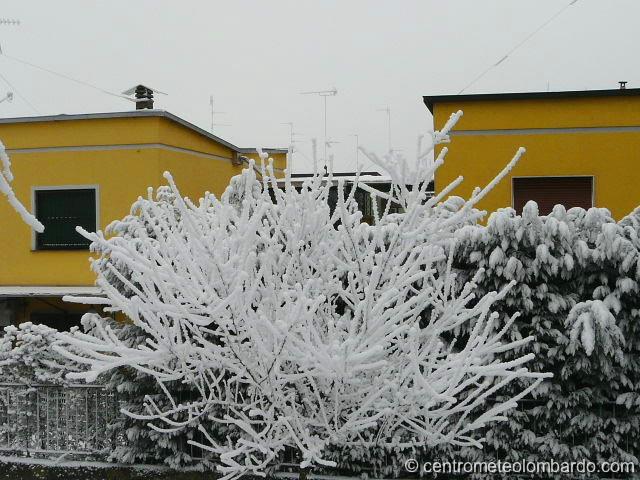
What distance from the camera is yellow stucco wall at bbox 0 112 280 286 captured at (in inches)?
650

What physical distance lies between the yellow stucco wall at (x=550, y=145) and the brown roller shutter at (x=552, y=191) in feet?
0.45

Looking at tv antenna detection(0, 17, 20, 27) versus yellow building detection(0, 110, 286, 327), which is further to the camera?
yellow building detection(0, 110, 286, 327)

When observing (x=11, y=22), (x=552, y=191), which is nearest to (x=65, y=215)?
(x=552, y=191)

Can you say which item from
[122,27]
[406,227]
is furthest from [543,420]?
[122,27]

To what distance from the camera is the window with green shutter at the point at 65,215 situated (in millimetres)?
16688

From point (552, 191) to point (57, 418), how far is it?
9135 millimetres

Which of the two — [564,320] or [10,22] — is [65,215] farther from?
[10,22]

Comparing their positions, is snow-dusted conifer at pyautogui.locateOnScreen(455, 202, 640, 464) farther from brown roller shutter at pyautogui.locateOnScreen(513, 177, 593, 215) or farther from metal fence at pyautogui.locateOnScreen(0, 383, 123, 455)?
metal fence at pyautogui.locateOnScreen(0, 383, 123, 455)

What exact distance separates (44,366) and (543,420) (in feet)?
23.0

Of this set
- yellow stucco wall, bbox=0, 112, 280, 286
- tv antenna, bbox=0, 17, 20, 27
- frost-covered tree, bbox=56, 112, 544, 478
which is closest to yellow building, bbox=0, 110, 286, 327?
yellow stucco wall, bbox=0, 112, 280, 286

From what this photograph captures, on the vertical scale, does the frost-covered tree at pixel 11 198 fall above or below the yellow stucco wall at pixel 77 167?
below

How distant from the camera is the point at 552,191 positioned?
12859mm

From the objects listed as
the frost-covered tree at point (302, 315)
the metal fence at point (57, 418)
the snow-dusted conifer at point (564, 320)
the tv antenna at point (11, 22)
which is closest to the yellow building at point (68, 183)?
the metal fence at point (57, 418)

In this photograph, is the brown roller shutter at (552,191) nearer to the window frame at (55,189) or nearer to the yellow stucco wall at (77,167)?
the yellow stucco wall at (77,167)
